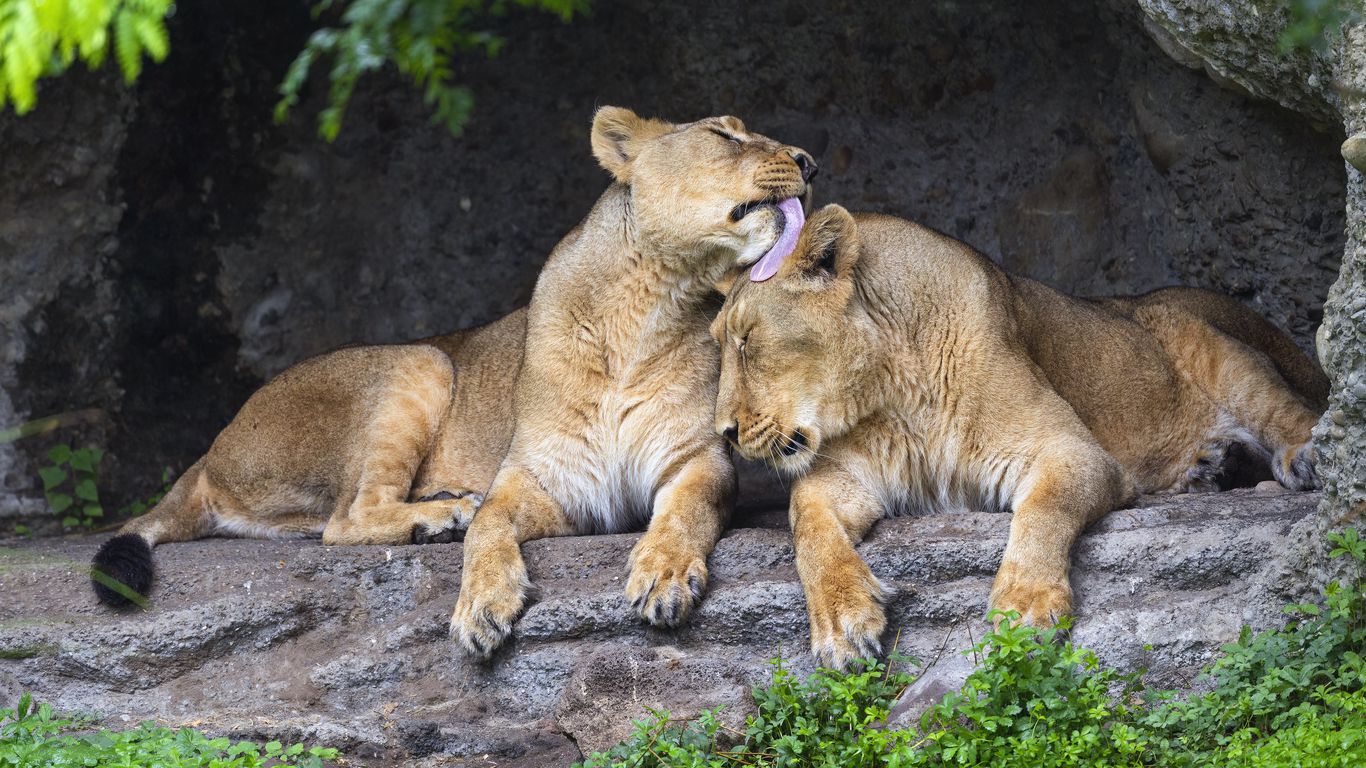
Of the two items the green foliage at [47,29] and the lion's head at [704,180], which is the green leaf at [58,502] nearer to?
the lion's head at [704,180]

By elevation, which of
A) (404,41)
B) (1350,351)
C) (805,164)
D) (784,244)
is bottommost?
(1350,351)

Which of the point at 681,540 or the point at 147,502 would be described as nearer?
the point at 681,540

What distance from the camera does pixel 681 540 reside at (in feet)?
15.3

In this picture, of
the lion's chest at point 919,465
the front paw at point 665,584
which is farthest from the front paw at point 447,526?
the lion's chest at point 919,465

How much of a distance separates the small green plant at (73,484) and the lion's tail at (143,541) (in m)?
0.74

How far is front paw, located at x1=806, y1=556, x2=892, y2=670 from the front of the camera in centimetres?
411

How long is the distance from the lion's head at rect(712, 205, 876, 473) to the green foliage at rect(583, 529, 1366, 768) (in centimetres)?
105

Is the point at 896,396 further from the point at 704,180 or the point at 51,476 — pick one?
the point at 51,476

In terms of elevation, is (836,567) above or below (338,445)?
below

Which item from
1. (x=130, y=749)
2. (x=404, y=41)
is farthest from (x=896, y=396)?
(x=404, y=41)

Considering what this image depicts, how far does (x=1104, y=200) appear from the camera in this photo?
680cm

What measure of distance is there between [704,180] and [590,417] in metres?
0.93

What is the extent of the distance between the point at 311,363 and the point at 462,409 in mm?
665

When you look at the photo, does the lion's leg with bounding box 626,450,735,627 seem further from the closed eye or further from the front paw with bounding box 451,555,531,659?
the closed eye
